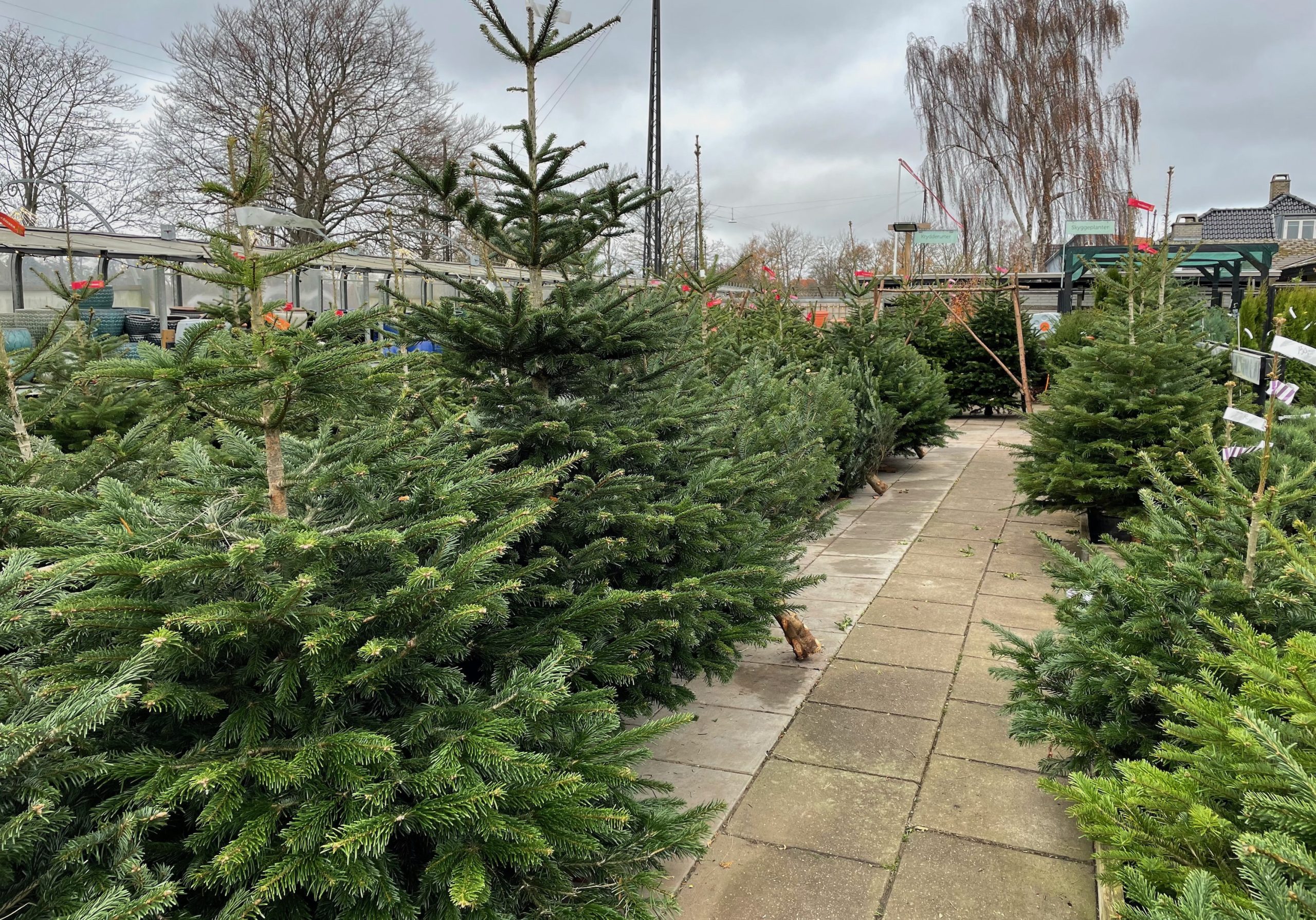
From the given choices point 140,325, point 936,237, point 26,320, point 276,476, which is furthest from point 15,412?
point 936,237

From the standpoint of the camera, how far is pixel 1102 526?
7.00m

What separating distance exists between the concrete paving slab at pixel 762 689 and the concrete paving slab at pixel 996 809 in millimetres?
877

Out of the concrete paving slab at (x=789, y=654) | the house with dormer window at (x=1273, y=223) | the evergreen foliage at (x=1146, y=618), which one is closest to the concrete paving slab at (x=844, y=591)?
the concrete paving slab at (x=789, y=654)

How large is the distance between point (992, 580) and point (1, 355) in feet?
19.8

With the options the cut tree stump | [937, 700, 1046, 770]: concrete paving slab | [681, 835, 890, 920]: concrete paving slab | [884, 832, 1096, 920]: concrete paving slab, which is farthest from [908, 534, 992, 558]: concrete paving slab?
[681, 835, 890, 920]: concrete paving slab

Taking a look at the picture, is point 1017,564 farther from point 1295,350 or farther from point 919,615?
point 1295,350

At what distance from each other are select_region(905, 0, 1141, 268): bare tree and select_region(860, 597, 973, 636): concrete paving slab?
2327cm

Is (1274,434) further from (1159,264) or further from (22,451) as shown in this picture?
(22,451)

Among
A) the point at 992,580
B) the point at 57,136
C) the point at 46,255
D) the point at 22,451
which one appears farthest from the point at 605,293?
the point at 57,136

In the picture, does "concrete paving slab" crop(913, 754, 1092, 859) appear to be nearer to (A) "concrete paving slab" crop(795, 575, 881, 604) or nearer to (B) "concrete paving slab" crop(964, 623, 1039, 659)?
(B) "concrete paving slab" crop(964, 623, 1039, 659)

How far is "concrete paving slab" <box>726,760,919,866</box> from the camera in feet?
9.80

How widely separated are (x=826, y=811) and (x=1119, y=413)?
4.76 metres

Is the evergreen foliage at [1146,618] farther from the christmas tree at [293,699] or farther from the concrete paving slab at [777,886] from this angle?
the christmas tree at [293,699]

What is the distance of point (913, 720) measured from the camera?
395cm
